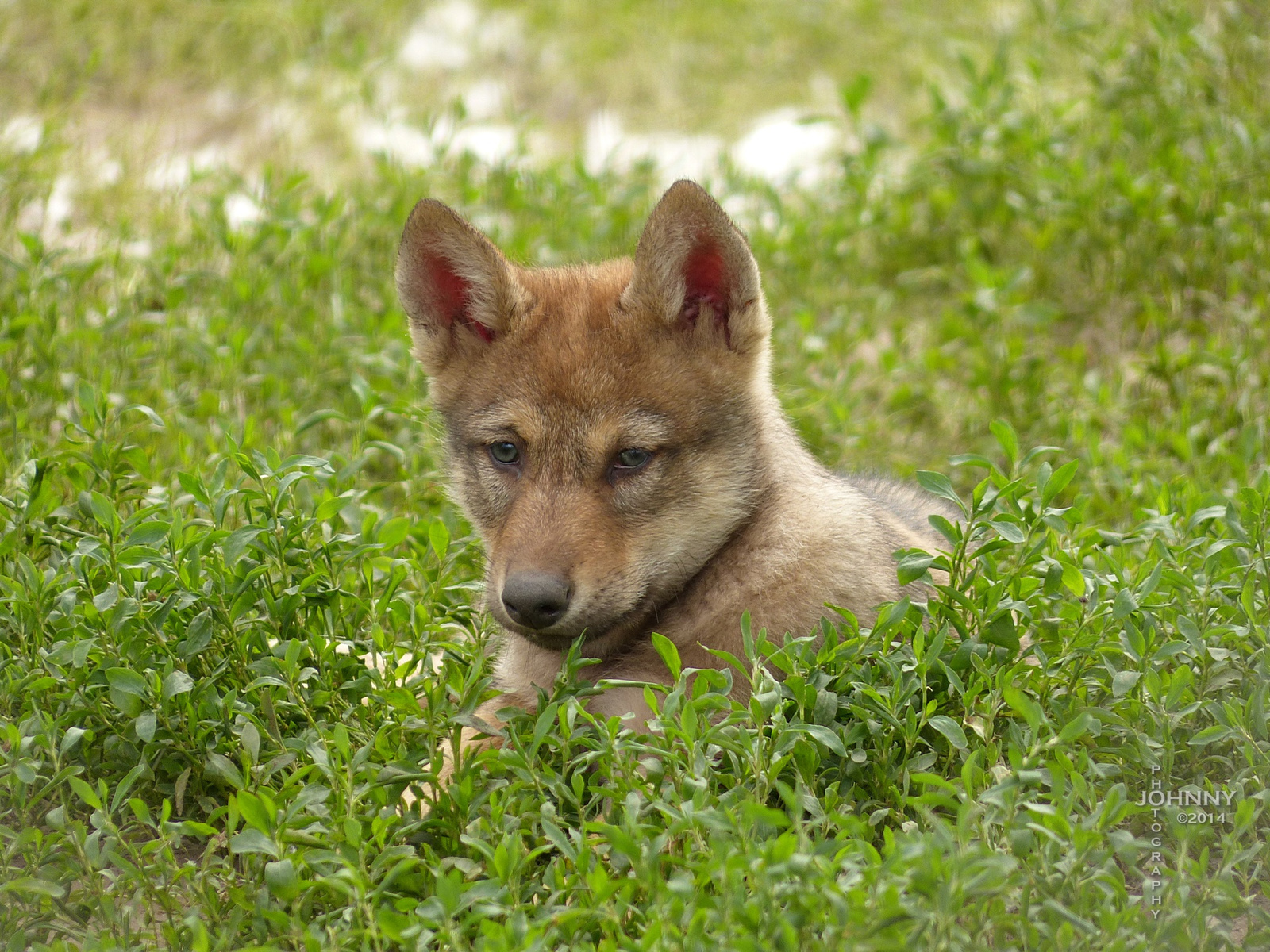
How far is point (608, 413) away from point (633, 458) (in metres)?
0.14

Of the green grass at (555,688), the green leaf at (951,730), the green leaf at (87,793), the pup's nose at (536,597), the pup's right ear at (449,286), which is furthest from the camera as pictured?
the pup's right ear at (449,286)

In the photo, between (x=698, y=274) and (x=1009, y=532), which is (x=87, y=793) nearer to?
(x=698, y=274)

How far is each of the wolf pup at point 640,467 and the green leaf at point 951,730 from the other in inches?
20.0

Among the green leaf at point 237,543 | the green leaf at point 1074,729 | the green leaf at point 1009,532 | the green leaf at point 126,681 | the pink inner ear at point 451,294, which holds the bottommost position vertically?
the green leaf at point 1074,729

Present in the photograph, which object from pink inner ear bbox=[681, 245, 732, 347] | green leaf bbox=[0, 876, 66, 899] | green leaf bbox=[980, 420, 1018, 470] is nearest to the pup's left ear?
pink inner ear bbox=[681, 245, 732, 347]

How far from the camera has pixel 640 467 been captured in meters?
3.57

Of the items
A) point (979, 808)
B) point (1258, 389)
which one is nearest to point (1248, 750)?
point (979, 808)

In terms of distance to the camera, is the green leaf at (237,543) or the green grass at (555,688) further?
the green leaf at (237,543)

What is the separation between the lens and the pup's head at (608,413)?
3432 mm

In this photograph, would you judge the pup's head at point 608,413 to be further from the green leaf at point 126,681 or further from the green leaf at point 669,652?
the green leaf at point 126,681

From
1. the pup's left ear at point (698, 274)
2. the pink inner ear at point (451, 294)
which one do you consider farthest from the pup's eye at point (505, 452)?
the pup's left ear at point (698, 274)

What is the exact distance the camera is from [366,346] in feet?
17.6

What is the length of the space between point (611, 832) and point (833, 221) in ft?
15.1

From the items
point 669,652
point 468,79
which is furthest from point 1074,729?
point 468,79
